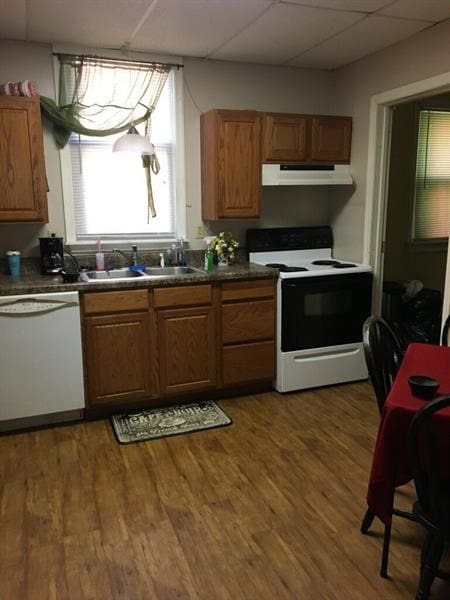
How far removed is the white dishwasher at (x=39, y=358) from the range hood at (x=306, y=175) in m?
1.70

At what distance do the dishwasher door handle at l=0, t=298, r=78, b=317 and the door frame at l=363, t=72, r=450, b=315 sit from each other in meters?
2.27

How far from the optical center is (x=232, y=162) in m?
3.59

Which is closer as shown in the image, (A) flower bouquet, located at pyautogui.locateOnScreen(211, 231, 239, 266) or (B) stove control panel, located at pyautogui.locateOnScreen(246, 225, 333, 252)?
(A) flower bouquet, located at pyautogui.locateOnScreen(211, 231, 239, 266)

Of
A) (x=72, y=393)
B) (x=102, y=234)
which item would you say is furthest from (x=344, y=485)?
(x=102, y=234)

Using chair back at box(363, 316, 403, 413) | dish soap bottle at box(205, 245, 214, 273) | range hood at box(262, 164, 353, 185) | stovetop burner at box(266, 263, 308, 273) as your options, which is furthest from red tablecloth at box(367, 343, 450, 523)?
range hood at box(262, 164, 353, 185)

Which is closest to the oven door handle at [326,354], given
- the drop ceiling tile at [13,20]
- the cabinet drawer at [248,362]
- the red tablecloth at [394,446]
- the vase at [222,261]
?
the cabinet drawer at [248,362]

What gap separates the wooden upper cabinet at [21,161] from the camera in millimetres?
2988

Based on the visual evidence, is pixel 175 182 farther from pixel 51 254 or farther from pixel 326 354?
pixel 326 354

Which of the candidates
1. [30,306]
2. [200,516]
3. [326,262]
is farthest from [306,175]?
[200,516]

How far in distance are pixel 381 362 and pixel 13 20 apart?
276cm

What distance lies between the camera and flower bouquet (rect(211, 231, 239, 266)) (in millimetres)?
3701

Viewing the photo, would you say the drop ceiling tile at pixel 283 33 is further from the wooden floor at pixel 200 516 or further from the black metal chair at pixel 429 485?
the wooden floor at pixel 200 516

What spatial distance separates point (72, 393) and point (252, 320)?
1.30 meters

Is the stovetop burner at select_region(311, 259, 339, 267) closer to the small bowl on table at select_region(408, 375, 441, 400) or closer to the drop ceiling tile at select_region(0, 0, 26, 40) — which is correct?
the small bowl on table at select_region(408, 375, 441, 400)
